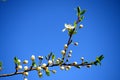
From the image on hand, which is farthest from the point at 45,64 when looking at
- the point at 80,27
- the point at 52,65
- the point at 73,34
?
the point at 80,27

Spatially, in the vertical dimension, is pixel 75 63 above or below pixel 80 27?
below

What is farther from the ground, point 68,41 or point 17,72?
point 68,41

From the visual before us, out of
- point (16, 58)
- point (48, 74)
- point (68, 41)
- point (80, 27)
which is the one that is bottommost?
point (48, 74)

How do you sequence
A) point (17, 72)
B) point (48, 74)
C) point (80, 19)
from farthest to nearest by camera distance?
point (80, 19) → point (48, 74) → point (17, 72)

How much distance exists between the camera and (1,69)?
141 inches

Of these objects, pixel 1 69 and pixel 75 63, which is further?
pixel 75 63

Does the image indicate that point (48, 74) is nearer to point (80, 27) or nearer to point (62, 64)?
point (62, 64)

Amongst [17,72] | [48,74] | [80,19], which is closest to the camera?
[17,72]

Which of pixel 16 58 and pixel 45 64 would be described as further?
pixel 45 64

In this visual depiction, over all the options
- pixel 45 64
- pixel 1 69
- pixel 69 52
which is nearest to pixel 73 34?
pixel 69 52

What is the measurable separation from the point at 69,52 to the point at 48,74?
771mm

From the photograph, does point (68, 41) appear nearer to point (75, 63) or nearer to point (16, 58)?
point (75, 63)

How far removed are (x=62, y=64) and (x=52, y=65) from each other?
0.21 metres

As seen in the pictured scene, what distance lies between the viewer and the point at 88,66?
4.09 m
